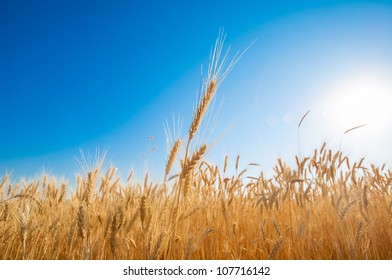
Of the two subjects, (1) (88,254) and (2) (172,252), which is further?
(2) (172,252)

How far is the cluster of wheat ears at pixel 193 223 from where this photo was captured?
1.66 metres

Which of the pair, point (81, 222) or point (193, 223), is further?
point (193, 223)

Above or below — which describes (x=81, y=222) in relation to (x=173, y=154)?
below

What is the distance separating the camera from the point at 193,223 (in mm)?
2387

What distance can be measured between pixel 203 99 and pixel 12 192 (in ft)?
7.95

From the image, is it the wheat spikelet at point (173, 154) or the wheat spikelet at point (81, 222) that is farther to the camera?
the wheat spikelet at point (173, 154)

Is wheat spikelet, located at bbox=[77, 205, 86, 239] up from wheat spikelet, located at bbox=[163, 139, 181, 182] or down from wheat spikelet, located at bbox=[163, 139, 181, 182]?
down

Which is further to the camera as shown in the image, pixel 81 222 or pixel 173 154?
pixel 173 154

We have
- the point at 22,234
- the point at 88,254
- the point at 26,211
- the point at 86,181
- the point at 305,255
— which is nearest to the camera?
the point at 88,254

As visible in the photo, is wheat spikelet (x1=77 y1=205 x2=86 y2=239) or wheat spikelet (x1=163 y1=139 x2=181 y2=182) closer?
wheat spikelet (x1=77 y1=205 x2=86 y2=239)

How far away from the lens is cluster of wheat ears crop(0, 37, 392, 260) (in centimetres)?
166
